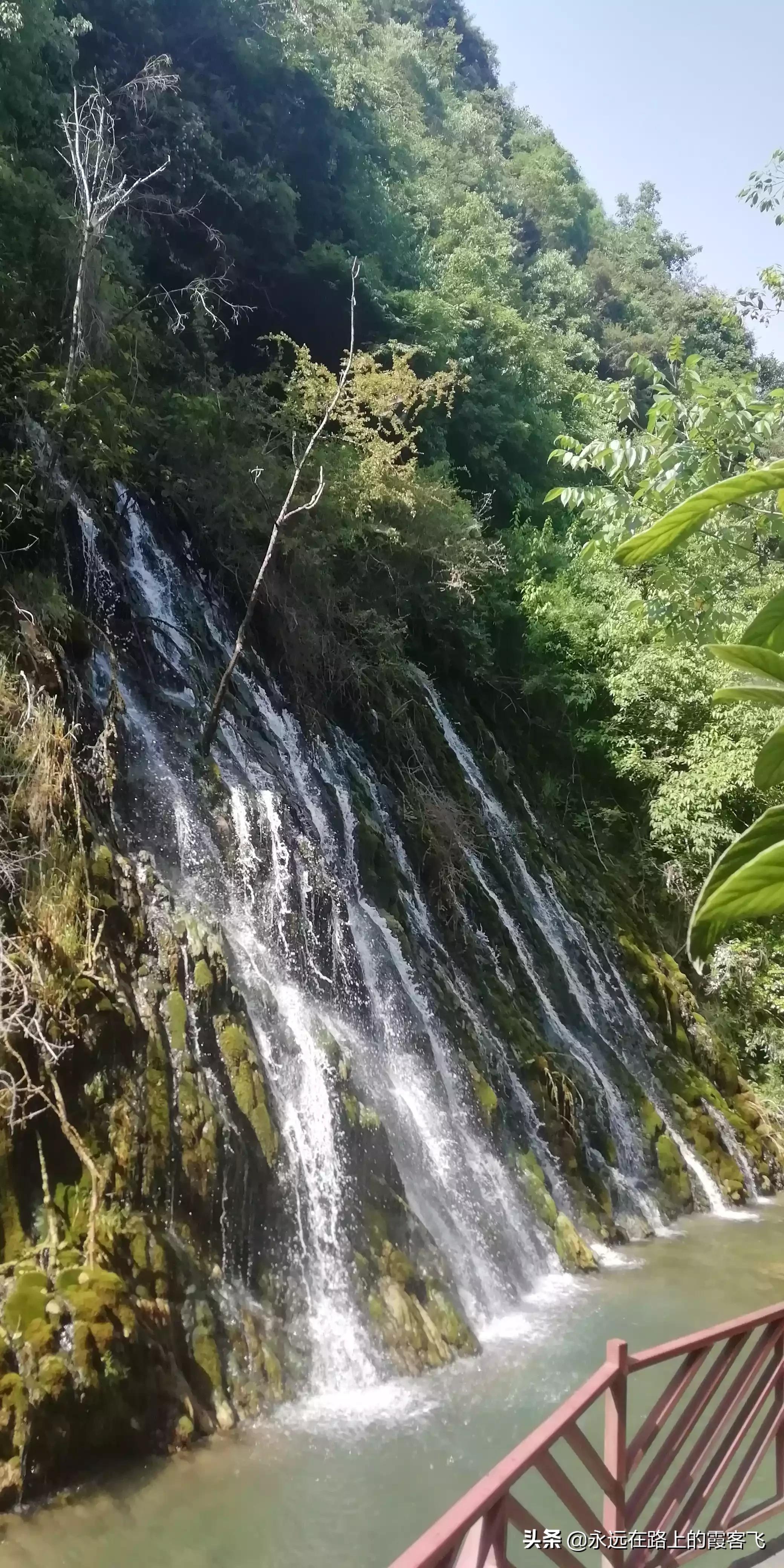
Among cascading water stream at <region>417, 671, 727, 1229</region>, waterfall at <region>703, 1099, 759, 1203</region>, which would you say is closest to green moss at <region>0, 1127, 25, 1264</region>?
cascading water stream at <region>417, 671, 727, 1229</region>

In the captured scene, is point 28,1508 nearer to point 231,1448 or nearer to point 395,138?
point 231,1448

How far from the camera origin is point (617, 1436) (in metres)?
2.39

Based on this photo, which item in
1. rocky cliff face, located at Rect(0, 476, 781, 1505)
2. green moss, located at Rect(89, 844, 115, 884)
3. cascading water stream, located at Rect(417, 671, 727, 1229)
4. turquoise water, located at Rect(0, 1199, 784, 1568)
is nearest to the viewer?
Result: turquoise water, located at Rect(0, 1199, 784, 1568)

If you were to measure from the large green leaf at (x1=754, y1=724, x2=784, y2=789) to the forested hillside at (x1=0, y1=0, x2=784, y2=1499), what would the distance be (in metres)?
1.97

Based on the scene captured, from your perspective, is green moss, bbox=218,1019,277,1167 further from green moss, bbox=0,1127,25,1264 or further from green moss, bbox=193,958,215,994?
green moss, bbox=0,1127,25,1264

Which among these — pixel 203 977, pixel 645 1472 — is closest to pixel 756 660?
pixel 645 1472

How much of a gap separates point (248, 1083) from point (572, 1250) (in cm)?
286

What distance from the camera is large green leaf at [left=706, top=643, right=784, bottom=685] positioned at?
1.82ft

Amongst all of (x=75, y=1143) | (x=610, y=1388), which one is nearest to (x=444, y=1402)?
(x=75, y=1143)

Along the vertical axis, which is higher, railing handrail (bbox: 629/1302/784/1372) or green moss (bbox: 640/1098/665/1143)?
railing handrail (bbox: 629/1302/784/1372)

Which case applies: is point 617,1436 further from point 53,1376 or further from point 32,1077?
point 32,1077

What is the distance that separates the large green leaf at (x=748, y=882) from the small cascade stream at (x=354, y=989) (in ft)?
17.0

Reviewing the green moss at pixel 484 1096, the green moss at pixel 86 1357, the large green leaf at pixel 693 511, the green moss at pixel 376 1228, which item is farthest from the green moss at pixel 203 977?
the large green leaf at pixel 693 511

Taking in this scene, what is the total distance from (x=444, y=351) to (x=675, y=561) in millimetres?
5768
